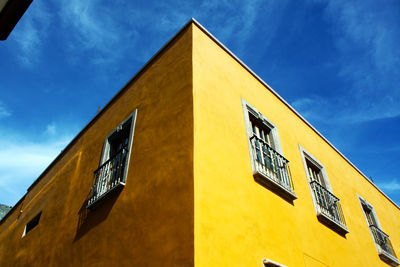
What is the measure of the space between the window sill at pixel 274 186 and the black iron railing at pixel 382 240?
17.1ft

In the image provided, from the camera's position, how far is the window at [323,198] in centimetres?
684

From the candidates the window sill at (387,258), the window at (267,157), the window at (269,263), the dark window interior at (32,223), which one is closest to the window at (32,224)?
the dark window interior at (32,223)

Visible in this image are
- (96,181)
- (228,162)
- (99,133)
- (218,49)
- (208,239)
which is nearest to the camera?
(208,239)

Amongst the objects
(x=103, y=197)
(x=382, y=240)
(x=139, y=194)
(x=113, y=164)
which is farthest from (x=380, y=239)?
(x=103, y=197)

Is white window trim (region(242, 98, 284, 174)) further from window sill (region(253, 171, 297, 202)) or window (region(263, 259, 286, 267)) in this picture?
window (region(263, 259, 286, 267))

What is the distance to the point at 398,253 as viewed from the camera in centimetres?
1001

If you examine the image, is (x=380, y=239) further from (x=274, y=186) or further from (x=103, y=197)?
(x=103, y=197)

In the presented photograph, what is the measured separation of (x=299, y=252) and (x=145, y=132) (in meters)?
3.61

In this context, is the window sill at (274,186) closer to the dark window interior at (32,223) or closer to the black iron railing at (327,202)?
the black iron railing at (327,202)

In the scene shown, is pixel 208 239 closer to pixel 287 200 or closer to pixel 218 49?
pixel 287 200

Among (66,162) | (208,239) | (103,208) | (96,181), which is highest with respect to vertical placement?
(66,162)

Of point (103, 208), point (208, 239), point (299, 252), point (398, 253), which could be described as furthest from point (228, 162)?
point (398, 253)

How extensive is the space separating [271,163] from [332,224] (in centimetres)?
234

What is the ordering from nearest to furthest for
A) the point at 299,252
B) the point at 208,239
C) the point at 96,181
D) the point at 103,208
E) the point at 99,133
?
the point at 208,239, the point at 299,252, the point at 103,208, the point at 96,181, the point at 99,133
